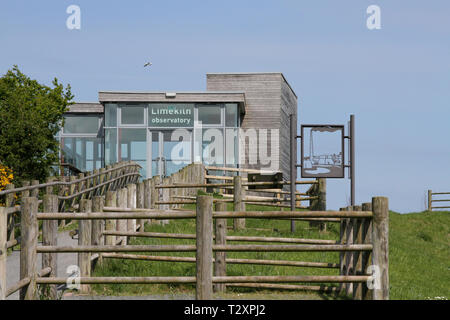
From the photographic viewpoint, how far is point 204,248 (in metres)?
7.31

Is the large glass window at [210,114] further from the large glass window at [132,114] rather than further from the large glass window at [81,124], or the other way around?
the large glass window at [81,124]

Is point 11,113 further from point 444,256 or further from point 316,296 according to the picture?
point 316,296

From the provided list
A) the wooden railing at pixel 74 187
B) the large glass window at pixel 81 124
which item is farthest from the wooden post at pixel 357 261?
the large glass window at pixel 81 124

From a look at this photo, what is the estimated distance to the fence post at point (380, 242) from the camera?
755cm

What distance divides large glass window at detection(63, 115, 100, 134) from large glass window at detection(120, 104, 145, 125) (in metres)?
2.31

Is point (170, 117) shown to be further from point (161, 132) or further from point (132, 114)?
point (132, 114)

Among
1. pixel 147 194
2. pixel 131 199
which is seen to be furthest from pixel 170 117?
pixel 131 199

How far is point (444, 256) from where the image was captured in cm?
2155

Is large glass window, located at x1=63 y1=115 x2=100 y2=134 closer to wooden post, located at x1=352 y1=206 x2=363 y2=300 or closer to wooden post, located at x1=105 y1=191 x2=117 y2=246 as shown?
wooden post, located at x1=105 y1=191 x2=117 y2=246

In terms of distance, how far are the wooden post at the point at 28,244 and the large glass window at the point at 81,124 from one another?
1064 inches
